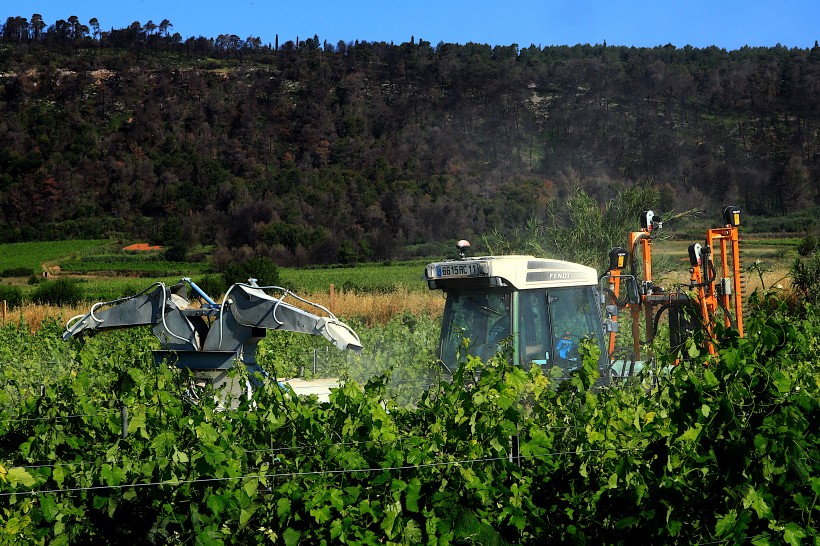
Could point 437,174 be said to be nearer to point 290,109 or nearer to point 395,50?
point 290,109

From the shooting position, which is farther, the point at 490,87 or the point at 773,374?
the point at 490,87

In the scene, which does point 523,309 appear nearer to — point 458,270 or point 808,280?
point 458,270

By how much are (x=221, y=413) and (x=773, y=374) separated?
3346mm

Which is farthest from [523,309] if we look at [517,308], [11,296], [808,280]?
[11,296]

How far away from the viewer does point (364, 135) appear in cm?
9531

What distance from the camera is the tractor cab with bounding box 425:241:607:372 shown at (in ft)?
28.7

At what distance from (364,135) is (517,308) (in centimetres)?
8770

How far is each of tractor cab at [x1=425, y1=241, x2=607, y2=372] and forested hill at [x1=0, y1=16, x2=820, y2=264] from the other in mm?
54883

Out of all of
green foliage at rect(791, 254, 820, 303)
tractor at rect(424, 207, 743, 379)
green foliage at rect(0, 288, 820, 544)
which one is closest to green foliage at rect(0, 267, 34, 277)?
green foliage at rect(791, 254, 820, 303)

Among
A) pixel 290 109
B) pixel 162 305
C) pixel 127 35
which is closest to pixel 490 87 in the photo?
pixel 290 109

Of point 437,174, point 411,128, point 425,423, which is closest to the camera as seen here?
point 425,423

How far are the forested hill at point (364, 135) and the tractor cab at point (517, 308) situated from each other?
180ft

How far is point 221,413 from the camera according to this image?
6.42 m

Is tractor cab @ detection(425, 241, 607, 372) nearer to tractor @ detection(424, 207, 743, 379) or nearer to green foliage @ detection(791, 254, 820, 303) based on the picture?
tractor @ detection(424, 207, 743, 379)
